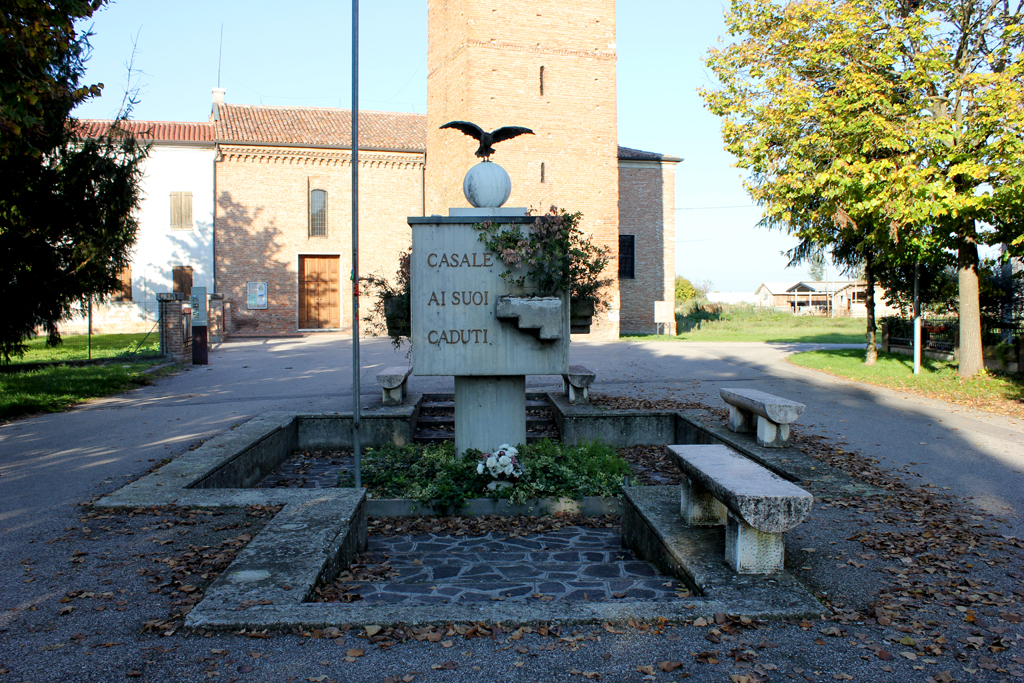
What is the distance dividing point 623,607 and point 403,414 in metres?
6.04

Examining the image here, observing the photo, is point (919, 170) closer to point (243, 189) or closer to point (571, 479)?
point (571, 479)

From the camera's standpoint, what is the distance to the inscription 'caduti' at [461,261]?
6.63 meters

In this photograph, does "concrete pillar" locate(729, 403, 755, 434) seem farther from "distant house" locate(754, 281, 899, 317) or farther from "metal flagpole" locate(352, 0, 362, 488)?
"distant house" locate(754, 281, 899, 317)

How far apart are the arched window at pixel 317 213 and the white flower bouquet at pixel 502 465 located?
27.1 metres

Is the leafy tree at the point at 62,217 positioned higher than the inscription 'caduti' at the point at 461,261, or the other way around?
the leafy tree at the point at 62,217

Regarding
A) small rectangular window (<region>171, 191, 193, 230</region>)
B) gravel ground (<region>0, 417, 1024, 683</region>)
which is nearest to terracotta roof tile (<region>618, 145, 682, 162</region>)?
small rectangular window (<region>171, 191, 193, 230</region>)

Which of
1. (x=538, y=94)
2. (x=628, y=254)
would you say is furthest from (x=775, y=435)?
(x=628, y=254)

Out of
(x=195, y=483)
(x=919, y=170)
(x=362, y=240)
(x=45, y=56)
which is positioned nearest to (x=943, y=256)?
(x=919, y=170)

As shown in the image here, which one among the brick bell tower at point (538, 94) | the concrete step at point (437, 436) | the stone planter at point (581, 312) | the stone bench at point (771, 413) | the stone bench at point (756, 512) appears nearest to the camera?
the stone bench at point (756, 512)

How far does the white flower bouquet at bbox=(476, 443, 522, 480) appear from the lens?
6211mm

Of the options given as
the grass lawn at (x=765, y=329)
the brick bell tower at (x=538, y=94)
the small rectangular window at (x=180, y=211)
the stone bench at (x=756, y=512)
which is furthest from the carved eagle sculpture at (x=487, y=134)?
the small rectangular window at (x=180, y=211)

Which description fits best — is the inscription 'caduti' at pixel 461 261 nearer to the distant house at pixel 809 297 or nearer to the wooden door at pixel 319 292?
the wooden door at pixel 319 292

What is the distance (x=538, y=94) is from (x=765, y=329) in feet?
62.9

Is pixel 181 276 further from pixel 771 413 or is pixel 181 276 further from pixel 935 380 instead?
pixel 771 413
